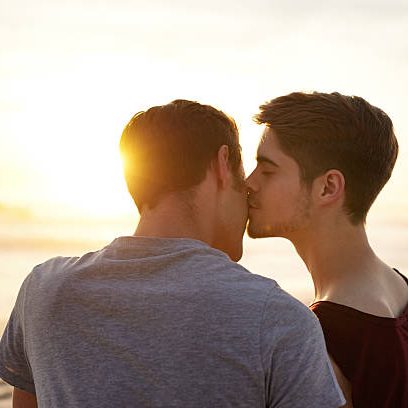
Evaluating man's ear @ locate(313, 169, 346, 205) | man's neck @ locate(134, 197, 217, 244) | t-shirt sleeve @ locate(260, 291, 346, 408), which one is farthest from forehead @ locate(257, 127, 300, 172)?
t-shirt sleeve @ locate(260, 291, 346, 408)

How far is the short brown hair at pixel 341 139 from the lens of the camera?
9.91 ft

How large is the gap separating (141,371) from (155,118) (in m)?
0.84

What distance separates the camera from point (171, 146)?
2.42 m

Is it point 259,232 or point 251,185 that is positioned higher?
point 251,185

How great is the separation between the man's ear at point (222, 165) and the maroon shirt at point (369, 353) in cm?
63

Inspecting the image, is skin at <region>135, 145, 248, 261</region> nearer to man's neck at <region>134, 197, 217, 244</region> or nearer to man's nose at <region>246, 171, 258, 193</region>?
man's neck at <region>134, 197, 217, 244</region>

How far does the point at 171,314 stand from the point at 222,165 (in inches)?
23.6

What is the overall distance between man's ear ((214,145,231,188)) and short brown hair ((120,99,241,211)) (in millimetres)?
18

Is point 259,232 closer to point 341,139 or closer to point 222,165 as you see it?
point 341,139

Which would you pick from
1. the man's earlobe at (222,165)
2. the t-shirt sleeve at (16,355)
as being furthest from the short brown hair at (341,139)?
the t-shirt sleeve at (16,355)

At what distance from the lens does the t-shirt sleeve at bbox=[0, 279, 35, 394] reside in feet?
8.33

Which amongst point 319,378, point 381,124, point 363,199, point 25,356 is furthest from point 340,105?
point 25,356

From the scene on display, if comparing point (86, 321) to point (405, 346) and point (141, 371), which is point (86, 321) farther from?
point (405, 346)

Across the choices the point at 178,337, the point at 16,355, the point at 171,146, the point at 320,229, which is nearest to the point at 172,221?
the point at 171,146
